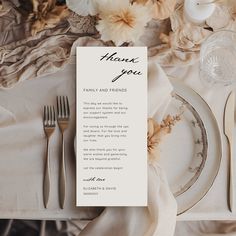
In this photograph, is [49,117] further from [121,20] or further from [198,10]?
[198,10]

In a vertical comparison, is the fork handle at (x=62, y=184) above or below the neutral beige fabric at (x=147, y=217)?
above

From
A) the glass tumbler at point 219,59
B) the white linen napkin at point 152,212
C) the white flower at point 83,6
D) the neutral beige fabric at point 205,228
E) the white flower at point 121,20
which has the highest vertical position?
the white flower at point 83,6

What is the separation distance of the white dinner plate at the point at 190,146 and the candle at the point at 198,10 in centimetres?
10

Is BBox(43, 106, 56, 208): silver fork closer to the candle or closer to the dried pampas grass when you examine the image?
the dried pampas grass

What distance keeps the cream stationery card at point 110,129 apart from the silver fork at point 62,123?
2cm

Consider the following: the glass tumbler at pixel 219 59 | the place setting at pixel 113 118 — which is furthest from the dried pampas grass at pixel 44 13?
the glass tumbler at pixel 219 59

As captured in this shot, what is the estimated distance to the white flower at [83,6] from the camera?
67cm

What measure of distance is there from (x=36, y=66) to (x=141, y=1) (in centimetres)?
19

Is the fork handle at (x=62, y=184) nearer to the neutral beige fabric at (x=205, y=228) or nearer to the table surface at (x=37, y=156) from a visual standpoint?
the table surface at (x=37, y=156)

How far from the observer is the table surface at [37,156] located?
25.8 inches

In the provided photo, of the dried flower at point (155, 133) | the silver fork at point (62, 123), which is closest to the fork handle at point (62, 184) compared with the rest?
the silver fork at point (62, 123)

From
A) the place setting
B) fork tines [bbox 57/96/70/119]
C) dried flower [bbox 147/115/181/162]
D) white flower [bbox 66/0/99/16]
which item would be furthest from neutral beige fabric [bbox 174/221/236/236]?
white flower [bbox 66/0/99/16]

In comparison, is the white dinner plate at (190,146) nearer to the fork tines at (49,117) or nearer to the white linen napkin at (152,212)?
the white linen napkin at (152,212)

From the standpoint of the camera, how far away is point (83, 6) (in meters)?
0.67
